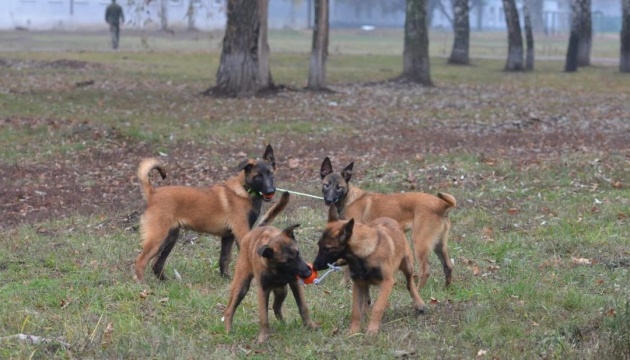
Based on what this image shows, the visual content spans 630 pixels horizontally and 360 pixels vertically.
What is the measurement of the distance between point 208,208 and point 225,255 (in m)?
0.47

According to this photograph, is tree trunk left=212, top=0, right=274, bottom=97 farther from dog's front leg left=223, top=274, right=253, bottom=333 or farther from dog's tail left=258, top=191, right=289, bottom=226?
dog's front leg left=223, top=274, right=253, bottom=333

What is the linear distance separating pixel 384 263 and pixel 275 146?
35.4 ft

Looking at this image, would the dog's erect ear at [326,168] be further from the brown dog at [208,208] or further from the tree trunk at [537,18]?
the tree trunk at [537,18]

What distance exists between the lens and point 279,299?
7.50 meters

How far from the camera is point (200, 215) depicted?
9.30m

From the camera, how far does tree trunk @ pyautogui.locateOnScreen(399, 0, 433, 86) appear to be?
29.7m

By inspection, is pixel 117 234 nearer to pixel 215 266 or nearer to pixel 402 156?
pixel 215 266

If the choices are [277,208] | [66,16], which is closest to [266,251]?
[277,208]

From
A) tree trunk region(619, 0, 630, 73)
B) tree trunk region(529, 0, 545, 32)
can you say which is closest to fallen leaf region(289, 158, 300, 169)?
tree trunk region(619, 0, 630, 73)

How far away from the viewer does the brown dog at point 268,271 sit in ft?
22.8

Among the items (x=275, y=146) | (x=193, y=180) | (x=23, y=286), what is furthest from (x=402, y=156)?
(x=23, y=286)

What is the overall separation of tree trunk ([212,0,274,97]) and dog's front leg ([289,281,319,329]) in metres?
17.7

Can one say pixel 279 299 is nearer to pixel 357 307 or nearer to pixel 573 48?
pixel 357 307

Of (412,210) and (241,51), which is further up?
(241,51)
